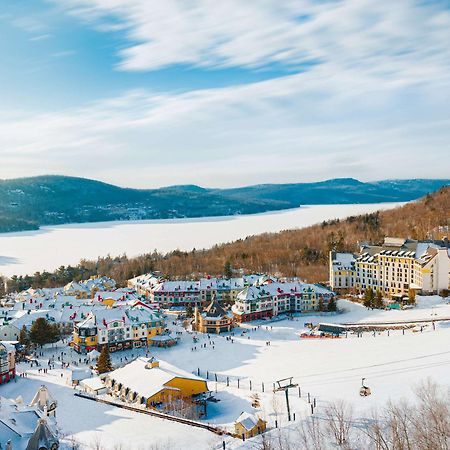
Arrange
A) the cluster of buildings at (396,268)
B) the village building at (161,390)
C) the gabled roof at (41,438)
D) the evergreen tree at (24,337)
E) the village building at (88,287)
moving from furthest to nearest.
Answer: the village building at (88,287)
the cluster of buildings at (396,268)
the evergreen tree at (24,337)
the village building at (161,390)
the gabled roof at (41,438)

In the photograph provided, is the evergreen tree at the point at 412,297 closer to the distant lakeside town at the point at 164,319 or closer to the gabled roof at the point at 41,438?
the distant lakeside town at the point at 164,319

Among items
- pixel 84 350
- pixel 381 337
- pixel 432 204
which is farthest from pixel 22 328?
pixel 432 204

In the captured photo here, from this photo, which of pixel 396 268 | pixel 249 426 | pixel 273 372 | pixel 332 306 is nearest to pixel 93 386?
pixel 273 372

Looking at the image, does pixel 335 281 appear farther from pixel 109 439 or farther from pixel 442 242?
pixel 109 439

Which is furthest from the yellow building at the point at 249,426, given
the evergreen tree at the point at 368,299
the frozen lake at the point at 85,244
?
the frozen lake at the point at 85,244

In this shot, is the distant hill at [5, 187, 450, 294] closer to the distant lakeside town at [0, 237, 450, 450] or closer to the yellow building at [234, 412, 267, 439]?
the distant lakeside town at [0, 237, 450, 450]

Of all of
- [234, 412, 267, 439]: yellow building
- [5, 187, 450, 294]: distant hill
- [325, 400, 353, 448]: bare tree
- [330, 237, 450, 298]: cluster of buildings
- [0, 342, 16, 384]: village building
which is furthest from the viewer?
[5, 187, 450, 294]: distant hill

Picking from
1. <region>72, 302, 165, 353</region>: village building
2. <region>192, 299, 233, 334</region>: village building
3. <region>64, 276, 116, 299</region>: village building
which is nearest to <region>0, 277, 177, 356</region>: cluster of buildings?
<region>72, 302, 165, 353</region>: village building
